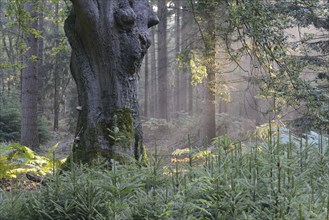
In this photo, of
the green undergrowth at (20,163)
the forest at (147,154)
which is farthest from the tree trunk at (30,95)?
the green undergrowth at (20,163)

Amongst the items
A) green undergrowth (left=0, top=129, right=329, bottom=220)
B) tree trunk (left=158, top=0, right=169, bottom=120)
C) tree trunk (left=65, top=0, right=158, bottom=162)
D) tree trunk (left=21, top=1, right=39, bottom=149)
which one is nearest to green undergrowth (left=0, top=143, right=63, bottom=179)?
tree trunk (left=65, top=0, right=158, bottom=162)

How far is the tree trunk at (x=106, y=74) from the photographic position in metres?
4.44

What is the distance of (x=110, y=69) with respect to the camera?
4.54 meters

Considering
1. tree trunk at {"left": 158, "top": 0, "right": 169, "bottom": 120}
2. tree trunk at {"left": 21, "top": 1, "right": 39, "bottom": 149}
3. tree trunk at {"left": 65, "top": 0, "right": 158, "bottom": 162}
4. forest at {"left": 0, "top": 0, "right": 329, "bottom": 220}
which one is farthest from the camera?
tree trunk at {"left": 158, "top": 0, "right": 169, "bottom": 120}

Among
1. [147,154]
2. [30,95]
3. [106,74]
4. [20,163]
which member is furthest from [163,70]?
[106,74]

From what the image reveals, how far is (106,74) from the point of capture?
455cm

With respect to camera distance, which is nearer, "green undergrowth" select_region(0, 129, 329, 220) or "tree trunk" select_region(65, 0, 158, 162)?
"green undergrowth" select_region(0, 129, 329, 220)

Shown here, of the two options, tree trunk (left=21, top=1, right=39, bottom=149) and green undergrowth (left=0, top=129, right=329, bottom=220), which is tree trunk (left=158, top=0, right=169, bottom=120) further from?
green undergrowth (left=0, top=129, right=329, bottom=220)

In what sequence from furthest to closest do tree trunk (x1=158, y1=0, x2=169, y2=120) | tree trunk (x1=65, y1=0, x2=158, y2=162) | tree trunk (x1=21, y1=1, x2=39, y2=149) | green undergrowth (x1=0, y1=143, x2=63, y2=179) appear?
tree trunk (x1=158, y1=0, x2=169, y2=120) < tree trunk (x1=21, y1=1, x2=39, y2=149) < green undergrowth (x1=0, y1=143, x2=63, y2=179) < tree trunk (x1=65, y1=0, x2=158, y2=162)

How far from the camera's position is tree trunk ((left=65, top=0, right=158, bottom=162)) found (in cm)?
444

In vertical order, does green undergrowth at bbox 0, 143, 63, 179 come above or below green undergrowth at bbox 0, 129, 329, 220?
below

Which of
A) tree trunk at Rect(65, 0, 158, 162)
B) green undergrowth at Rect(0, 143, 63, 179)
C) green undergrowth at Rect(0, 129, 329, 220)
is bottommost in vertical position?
green undergrowth at Rect(0, 143, 63, 179)

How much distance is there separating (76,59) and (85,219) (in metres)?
2.87

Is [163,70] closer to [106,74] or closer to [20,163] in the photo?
[20,163]
